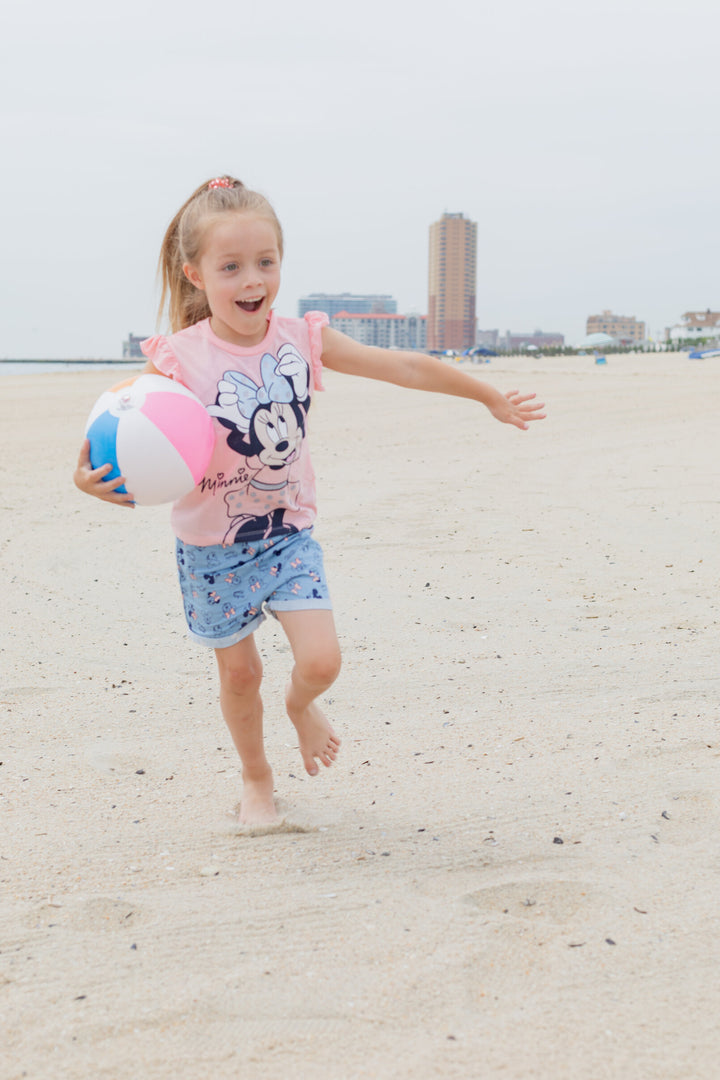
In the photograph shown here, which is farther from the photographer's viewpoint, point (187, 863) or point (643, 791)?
point (643, 791)

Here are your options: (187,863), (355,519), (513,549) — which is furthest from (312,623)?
(355,519)

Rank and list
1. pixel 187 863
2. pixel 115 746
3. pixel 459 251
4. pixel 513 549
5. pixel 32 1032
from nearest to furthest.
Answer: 1. pixel 32 1032
2. pixel 187 863
3. pixel 115 746
4. pixel 513 549
5. pixel 459 251

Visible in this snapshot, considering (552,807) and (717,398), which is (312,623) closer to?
(552,807)

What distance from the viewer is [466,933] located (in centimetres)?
233

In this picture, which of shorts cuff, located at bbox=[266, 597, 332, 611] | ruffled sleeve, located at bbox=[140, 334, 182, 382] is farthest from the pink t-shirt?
shorts cuff, located at bbox=[266, 597, 332, 611]

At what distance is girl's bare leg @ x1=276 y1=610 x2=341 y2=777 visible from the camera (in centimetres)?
288

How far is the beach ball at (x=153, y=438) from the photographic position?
8.96 ft

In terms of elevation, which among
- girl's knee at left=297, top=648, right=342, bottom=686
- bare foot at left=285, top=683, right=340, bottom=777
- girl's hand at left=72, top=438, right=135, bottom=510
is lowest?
bare foot at left=285, top=683, right=340, bottom=777

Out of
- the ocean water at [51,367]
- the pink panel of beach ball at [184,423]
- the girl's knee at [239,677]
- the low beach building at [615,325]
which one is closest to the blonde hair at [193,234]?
the pink panel of beach ball at [184,423]

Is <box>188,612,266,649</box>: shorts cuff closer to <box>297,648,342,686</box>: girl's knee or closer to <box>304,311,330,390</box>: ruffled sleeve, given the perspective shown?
<box>297,648,342,686</box>: girl's knee

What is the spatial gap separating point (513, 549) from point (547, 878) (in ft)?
12.4

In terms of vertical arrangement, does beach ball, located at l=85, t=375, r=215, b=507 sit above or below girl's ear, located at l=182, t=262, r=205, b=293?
below

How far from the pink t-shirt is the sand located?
36.8 inches

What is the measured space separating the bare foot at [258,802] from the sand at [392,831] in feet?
0.21
